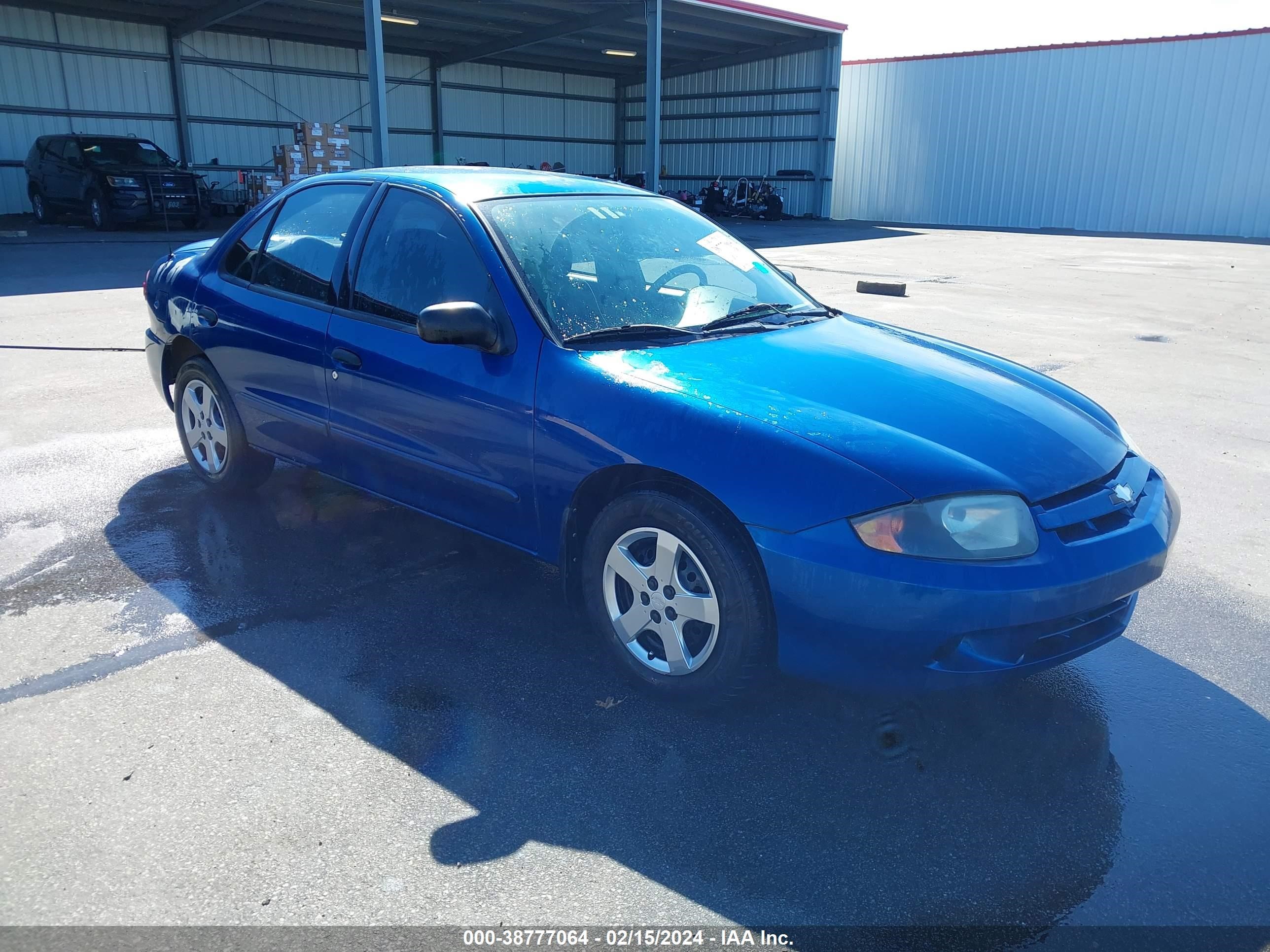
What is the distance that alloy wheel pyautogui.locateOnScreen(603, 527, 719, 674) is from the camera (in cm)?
280

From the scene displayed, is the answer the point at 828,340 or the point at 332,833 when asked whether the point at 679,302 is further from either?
the point at 332,833

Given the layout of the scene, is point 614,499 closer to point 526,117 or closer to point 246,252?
point 246,252

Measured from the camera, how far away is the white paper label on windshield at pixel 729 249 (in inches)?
156

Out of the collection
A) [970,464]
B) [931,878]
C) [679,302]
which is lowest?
[931,878]

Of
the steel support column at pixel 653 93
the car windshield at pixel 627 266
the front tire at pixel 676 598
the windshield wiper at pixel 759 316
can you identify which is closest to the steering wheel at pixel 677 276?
the car windshield at pixel 627 266

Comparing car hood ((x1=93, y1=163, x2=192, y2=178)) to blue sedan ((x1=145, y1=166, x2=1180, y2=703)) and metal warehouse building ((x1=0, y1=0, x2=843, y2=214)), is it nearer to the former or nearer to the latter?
metal warehouse building ((x1=0, y1=0, x2=843, y2=214))

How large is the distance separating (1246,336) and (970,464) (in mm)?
9365

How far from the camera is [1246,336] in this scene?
1009cm

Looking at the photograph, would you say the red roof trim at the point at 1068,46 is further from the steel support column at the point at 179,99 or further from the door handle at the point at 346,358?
the door handle at the point at 346,358

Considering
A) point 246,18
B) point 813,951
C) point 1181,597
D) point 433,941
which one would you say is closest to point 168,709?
point 433,941

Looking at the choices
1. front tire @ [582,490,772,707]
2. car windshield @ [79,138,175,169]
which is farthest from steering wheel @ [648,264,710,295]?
car windshield @ [79,138,175,169]

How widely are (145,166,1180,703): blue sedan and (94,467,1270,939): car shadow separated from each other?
0.89ft

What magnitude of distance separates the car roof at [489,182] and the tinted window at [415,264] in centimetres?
9

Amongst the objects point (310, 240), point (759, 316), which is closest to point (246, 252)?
point (310, 240)
